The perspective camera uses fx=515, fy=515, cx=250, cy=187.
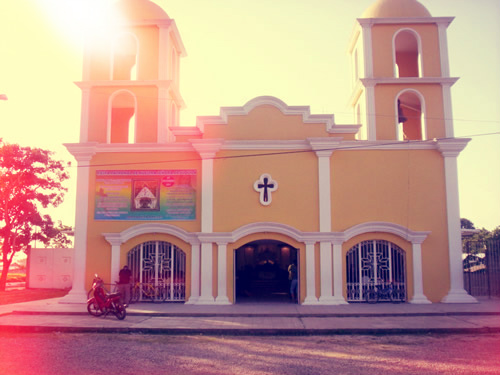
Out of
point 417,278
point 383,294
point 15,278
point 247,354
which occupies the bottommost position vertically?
point 247,354

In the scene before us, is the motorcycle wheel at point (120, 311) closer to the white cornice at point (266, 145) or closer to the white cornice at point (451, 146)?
the white cornice at point (266, 145)

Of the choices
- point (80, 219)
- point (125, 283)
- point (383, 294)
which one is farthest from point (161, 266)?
point (383, 294)

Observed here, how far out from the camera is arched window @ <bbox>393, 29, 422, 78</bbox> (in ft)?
69.2

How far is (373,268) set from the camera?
60.4 feet

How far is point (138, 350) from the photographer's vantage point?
10562 mm

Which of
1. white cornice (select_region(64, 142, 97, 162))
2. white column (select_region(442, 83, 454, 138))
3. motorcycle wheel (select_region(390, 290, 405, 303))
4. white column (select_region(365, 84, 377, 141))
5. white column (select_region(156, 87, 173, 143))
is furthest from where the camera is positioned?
white column (select_region(156, 87, 173, 143))

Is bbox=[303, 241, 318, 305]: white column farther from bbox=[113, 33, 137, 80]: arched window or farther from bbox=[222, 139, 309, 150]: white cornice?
bbox=[113, 33, 137, 80]: arched window

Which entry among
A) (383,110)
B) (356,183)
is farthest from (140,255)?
(383,110)

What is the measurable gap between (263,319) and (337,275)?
4348 millimetres

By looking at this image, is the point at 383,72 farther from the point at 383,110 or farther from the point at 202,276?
the point at 202,276

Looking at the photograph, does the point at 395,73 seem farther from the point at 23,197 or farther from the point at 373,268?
the point at 23,197

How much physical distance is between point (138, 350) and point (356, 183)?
10753 millimetres

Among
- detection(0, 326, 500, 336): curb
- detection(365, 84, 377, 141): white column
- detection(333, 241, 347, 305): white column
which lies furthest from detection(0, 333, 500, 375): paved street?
detection(365, 84, 377, 141): white column

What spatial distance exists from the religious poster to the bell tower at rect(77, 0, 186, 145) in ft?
5.18
